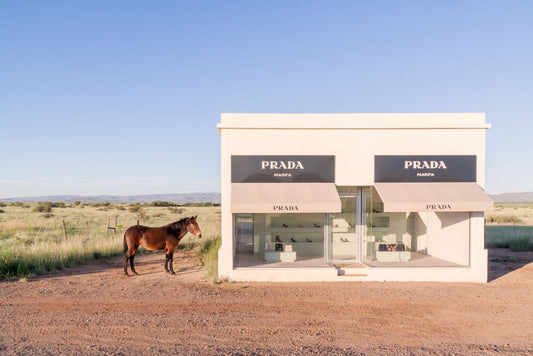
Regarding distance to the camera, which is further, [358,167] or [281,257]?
[281,257]

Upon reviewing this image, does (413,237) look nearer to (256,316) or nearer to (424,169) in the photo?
(424,169)

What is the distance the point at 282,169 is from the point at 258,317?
4.56 metres

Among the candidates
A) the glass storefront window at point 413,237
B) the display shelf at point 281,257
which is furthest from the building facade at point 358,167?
the display shelf at point 281,257

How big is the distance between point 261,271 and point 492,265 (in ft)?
29.3

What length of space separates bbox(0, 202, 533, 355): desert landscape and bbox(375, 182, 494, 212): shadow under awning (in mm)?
2154

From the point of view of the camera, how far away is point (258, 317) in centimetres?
760

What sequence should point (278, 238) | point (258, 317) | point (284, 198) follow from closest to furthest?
point (258, 317) → point (284, 198) → point (278, 238)

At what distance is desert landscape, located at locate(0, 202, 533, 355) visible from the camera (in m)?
6.09

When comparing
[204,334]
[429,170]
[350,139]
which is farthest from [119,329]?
[429,170]

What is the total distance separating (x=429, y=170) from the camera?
11.0 meters

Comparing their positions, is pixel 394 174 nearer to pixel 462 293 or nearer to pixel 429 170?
pixel 429 170

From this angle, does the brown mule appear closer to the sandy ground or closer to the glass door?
the sandy ground

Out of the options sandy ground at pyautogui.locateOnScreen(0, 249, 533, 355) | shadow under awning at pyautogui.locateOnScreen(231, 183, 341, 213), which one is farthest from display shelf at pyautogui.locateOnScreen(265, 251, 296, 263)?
shadow under awning at pyautogui.locateOnScreen(231, 183, 341, 213)

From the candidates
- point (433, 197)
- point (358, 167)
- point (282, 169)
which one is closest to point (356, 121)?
point (358, 167)
